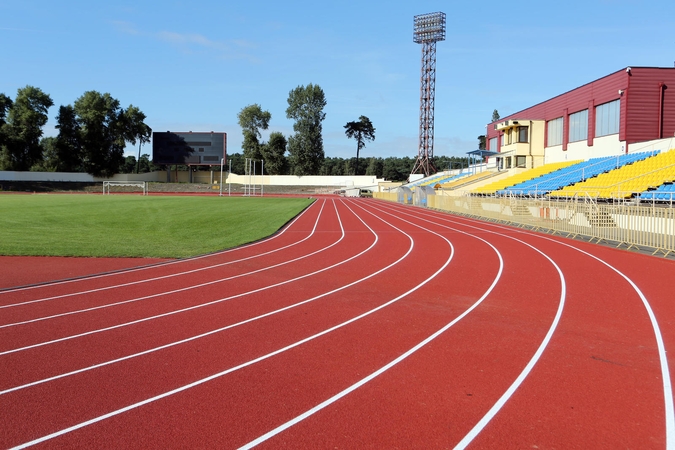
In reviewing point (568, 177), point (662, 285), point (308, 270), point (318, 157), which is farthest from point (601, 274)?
point (318, 157)

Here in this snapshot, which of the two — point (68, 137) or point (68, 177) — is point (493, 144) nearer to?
point (68, 177)

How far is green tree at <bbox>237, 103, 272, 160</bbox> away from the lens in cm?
8850

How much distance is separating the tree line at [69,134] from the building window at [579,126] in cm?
6859

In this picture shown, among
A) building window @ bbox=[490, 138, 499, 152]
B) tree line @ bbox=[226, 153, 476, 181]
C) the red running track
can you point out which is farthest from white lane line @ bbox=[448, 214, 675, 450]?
tree line @ bbox=[226, 153, 476, 181]

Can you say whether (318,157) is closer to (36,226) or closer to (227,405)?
(36,226)

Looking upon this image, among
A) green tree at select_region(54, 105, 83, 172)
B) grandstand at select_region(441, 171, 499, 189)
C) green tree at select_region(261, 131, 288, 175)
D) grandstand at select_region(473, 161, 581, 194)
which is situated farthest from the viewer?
green tree at select_region(261, 131, 288, 175)

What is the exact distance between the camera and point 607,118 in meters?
33.8

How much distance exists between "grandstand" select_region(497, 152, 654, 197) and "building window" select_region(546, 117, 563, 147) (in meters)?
7.04

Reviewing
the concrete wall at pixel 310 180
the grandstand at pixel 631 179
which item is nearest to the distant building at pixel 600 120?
the grandstand at pixel 631 179

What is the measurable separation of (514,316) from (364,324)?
2145 mm

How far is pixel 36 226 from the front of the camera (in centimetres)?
1911

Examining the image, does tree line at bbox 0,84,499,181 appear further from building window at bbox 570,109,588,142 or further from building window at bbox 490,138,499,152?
building window at bbox 570,109,588,142

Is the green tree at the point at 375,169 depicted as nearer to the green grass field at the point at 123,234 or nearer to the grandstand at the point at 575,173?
the grandstand at the point at 575,173

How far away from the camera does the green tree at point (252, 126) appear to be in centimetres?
8850
